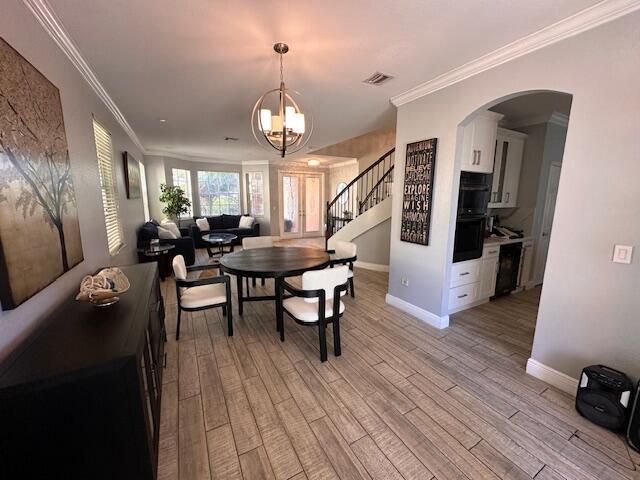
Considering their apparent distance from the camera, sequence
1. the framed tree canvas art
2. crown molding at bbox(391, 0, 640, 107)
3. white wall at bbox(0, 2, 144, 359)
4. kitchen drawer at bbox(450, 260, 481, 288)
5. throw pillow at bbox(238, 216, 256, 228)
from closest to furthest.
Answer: the framed tree canvas art, white wall at bbox(0, 2, 144, 359), crown molding at bbox(391, 0, 640, 107), kitchen drawer at bbox(450, 260, 481, 288), throw pillow at bbox(238, 216, 256, 228)

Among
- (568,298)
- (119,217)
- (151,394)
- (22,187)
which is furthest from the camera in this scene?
(119,217)

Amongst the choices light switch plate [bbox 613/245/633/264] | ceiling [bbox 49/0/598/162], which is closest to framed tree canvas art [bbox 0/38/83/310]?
ceiling [bbox 49/0/598/162]

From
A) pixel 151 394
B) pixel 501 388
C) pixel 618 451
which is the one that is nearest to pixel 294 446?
pixel 151 394

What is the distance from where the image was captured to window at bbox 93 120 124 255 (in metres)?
2.85

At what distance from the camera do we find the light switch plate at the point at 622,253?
171 centimetres

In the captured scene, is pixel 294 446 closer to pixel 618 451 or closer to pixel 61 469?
pixel 61 469

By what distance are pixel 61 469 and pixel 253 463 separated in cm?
89

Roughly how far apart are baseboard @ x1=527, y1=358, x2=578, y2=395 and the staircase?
4.04 m

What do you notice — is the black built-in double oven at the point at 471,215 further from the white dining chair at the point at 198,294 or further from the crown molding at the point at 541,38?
the white dining chair at the point at 198,294

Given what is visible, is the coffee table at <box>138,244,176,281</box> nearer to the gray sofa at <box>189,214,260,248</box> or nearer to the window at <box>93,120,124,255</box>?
the window at <box>93,120,124,255</box>

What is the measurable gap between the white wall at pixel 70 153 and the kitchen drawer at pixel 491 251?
4.21m

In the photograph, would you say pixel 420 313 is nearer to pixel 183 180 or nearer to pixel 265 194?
pixel 265 194

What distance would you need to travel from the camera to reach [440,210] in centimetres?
289

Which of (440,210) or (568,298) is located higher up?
(440,210)
